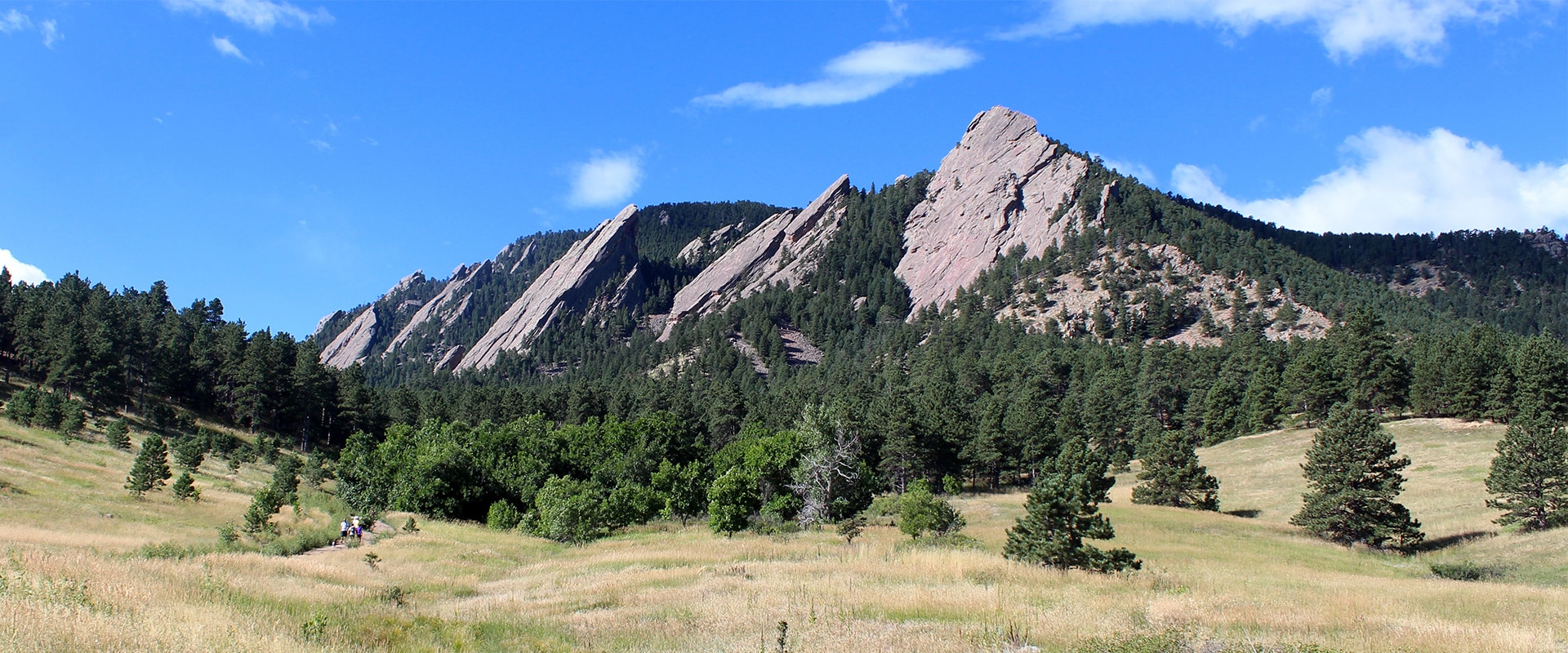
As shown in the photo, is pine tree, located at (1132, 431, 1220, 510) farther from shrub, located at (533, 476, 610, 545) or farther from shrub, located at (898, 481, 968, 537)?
shrub, located at (533, 476, 610, 545)

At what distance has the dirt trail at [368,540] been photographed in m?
34.2

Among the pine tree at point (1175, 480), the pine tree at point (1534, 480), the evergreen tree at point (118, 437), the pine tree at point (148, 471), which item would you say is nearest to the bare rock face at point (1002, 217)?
the pine tree at point (1175, 480)

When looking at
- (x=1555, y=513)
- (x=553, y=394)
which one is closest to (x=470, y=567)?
(x=1555, y=513)

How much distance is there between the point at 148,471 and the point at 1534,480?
236ft

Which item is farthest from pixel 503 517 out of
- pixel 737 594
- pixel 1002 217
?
Answer: pixel 1002 217

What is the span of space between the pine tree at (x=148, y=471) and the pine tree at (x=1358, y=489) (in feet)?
210

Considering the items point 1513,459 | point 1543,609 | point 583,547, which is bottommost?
point 583,547

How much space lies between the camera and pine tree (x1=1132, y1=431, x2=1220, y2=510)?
53456mm

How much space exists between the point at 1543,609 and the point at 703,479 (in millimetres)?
46173

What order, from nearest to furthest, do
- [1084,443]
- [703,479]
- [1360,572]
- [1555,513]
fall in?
1. [1360,572]
2. [1555,513]
3. [703,479]
4. [1084,443]

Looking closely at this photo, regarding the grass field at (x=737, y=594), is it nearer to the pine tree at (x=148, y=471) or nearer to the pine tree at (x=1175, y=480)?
the pine tree at (x=148, y=471)

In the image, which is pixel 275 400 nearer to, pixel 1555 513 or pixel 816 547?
pixel 816 547

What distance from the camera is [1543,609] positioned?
17844 mm

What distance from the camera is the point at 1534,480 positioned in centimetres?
3850
